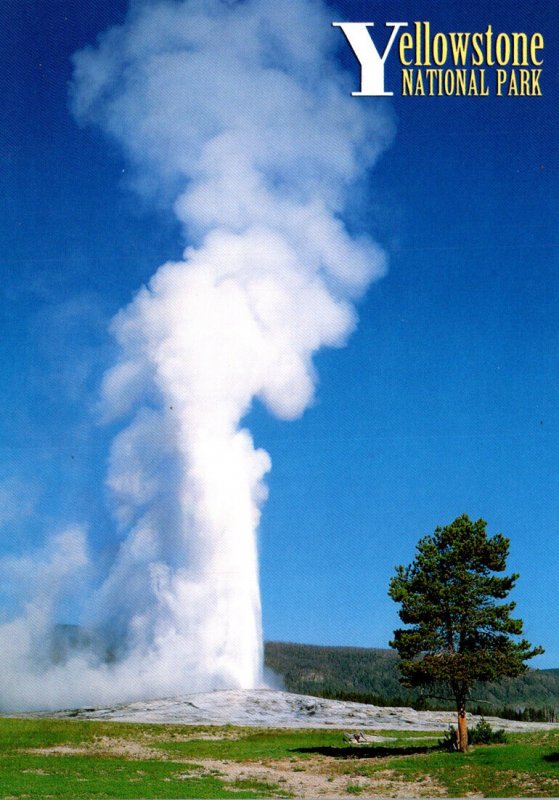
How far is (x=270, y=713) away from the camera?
84625 millimetres

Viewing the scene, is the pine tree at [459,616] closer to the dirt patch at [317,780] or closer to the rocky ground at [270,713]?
the dirt patch at [317,780]

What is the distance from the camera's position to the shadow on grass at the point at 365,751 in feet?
168

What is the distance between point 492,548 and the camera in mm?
49250

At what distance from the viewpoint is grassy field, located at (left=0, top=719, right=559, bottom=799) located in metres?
37.6

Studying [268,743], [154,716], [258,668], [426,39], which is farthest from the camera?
[258,668]

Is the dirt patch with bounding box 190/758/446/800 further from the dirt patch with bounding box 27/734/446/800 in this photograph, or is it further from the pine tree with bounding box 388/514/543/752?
the pine tree with bounding box 388/514/543/752

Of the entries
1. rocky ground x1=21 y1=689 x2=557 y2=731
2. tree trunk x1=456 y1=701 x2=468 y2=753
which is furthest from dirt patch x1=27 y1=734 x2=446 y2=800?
rocky ground x1=21 y1=689 x2=557 y2=731

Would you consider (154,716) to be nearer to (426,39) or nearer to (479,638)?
(479,638)

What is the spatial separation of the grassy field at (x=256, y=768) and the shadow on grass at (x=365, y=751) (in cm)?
7

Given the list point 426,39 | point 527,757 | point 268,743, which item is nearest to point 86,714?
point 268,743

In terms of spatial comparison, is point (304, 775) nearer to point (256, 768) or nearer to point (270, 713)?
point (256, 768)

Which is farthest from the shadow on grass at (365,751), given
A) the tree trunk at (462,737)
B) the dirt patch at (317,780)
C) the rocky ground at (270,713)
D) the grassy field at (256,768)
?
the rocky ground at (270,713)

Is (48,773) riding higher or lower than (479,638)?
lower

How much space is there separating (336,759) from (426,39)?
129ft
